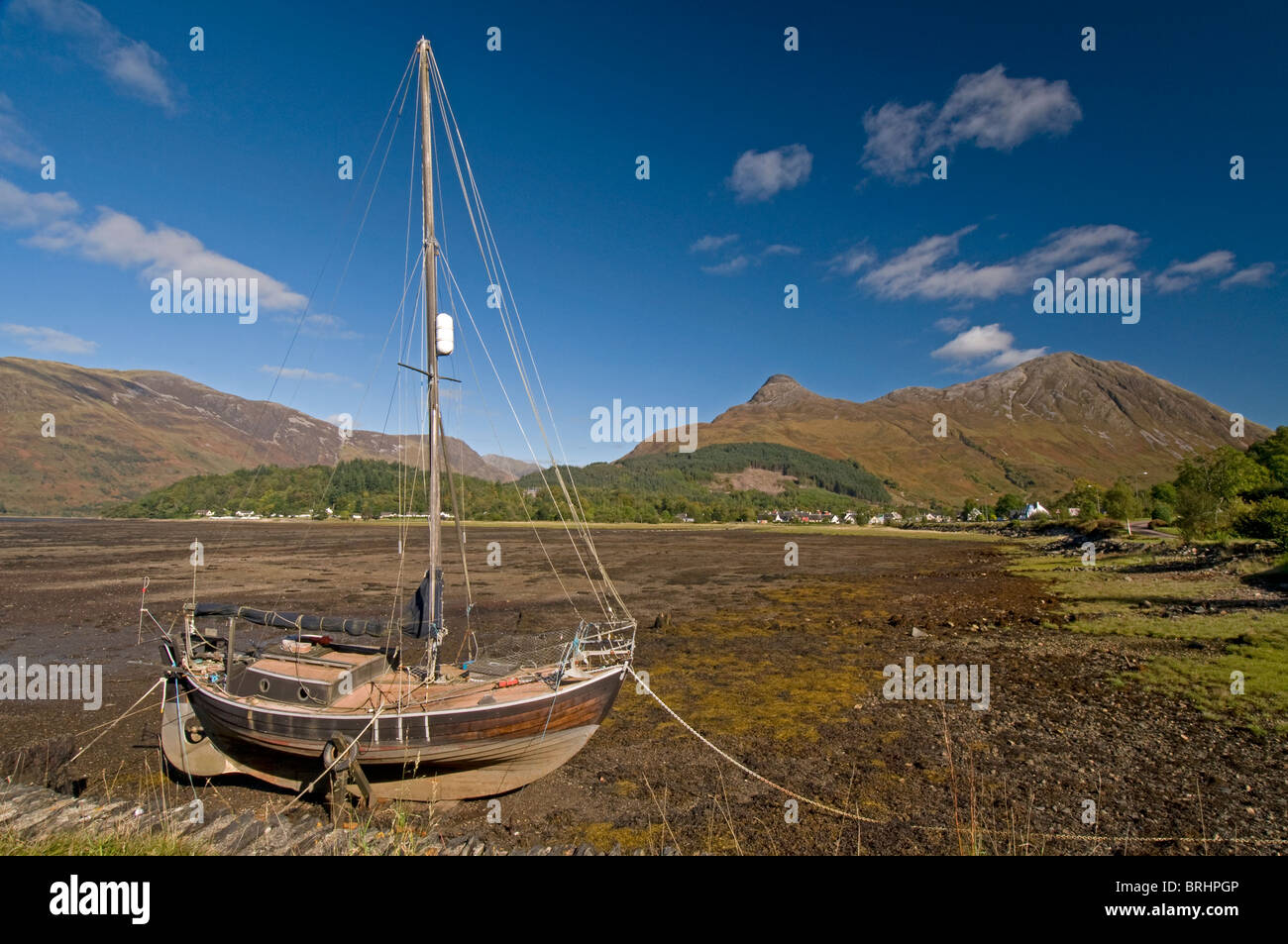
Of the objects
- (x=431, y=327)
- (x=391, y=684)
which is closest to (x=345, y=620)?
(x=391, y=684)

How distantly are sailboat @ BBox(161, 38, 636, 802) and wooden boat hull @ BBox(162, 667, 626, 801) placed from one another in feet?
0.09

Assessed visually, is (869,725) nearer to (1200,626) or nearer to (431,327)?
(431,327)

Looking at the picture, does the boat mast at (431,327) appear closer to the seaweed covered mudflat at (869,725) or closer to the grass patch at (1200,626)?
the seaweed covered mudflat at (869,725)

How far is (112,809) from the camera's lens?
8.86 m

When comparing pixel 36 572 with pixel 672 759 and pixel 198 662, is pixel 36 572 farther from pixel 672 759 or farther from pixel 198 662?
pixel 672 759

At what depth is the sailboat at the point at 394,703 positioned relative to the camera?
1091cm

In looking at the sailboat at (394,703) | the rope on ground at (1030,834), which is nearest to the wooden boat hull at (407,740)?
the sailboat at (394,703)

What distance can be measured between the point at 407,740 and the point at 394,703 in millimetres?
742

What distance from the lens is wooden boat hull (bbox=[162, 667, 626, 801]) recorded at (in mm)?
10852

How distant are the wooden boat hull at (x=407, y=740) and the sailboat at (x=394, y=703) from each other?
0.03 metres

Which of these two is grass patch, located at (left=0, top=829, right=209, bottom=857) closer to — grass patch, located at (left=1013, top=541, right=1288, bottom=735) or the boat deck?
the boat deck

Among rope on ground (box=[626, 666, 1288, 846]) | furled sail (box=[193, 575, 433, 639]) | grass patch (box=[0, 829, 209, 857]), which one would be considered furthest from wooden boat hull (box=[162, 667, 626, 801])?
grass patch (box=[0, 829, 209, 857])
